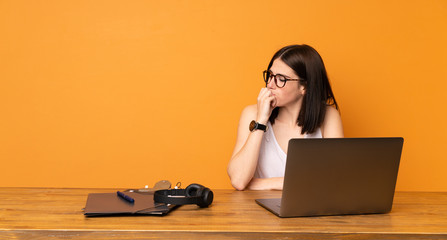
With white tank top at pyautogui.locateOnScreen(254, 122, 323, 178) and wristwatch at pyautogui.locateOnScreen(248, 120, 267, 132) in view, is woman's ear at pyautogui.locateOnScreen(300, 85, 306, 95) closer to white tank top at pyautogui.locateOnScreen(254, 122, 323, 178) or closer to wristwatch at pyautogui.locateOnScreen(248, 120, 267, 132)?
white tank top at pyautogui.locateOnScreen(254, 122, 323, 178)

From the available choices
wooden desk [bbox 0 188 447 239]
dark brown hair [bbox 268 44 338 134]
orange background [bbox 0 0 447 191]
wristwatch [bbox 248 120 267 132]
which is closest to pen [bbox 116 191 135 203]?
wooden desk [bbox 0 188 447 239]

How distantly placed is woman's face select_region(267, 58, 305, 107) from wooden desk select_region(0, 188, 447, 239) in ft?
2.72

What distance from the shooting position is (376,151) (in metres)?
1.38

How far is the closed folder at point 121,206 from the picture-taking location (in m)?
1.31

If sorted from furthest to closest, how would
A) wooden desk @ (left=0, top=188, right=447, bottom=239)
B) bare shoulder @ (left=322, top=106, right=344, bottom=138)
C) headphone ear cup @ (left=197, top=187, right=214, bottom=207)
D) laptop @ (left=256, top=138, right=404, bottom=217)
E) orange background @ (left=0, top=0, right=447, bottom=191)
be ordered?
orange background @ (left=0, top=0, right=447, bottom=191) → bare shoulder @ (left=322, top=106, right=344, bottom=138) → headphone ear cup @ (left=197, top=187, right=214, bottom=207) → laptop @ (left=256, top=138, right=404, bottom=217) → wooden desk @ (left=0, top=188, right=447, bottom=239)

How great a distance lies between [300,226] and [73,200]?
735 millimetres

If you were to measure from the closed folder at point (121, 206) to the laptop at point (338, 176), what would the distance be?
345 mm

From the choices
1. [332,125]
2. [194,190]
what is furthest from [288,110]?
[194,190]

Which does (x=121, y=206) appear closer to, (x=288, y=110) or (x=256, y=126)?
(x=256, y=126)

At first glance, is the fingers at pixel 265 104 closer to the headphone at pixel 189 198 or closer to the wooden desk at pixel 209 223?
the wooden desk at pixel 209 223

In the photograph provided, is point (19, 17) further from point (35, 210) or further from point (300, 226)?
point (300, 226)

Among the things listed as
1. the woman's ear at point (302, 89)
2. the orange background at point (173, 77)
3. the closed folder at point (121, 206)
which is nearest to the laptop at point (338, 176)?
the closed folder at point (121, 206)

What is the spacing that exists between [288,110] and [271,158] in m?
0.28

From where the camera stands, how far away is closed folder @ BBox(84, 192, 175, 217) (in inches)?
51.5
